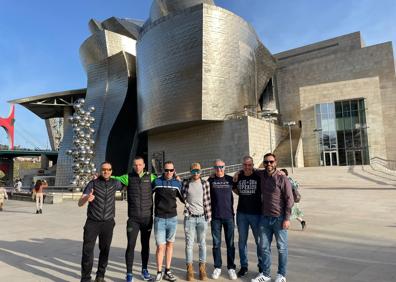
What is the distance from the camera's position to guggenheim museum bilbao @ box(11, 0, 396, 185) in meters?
31.8

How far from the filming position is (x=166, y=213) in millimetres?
4434

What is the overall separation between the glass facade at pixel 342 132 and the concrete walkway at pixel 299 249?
25.6m

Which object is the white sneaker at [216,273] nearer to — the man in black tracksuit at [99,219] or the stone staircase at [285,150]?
the man in black tracksuit at [99,219]

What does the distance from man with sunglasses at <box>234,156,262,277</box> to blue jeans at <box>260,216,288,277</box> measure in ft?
0.55

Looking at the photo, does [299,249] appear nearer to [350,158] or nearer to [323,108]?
[350,158]

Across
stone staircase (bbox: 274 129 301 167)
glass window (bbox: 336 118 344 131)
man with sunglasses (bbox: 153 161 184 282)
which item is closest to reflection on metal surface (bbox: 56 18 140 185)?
stone staircase (bbox: 274 129 301 167)

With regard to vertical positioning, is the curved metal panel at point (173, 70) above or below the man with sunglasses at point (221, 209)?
above

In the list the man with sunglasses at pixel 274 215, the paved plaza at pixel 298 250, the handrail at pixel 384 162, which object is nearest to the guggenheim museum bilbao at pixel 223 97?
the handrail at pixel 384 162

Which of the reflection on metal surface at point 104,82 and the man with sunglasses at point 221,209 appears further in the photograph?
the reflection on metal surface at point 104,82

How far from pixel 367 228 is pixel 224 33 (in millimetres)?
28197

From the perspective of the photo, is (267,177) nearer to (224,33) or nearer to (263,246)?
(263,246)

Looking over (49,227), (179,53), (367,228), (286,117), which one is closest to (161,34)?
(179,53)

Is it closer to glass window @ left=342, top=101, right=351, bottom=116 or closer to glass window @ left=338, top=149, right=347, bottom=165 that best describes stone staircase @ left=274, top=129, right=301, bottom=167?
glass window @ left=338, top=149, right=347, bottom=165

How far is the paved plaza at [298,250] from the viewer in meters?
4.50
